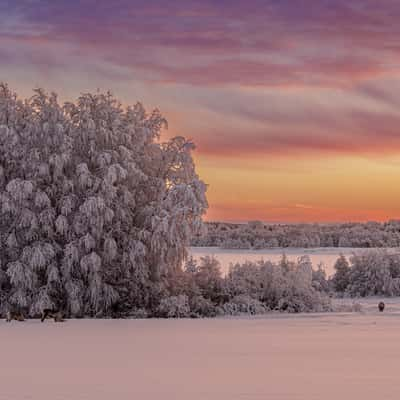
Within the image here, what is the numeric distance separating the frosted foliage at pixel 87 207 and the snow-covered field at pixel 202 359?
1.69m

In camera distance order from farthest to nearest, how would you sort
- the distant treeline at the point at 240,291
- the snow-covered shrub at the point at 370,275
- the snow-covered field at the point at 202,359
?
the snow-covered shrub at the point at 370,275
the distant treeline at the point at 240,291
the snow-covered field at the point at 202,359

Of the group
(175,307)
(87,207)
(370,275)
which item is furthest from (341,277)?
(87,207)

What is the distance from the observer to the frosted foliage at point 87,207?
902 inches

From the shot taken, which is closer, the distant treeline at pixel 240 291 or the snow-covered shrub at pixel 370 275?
the distant treeline at pixel 240 291

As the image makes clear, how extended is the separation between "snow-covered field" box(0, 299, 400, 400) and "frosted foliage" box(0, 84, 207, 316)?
1687 millimetres

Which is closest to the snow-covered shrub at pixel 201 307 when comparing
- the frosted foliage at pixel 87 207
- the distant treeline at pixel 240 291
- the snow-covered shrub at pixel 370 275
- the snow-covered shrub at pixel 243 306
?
the distant treeline at pixel 240 291

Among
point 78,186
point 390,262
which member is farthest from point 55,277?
point 390,262

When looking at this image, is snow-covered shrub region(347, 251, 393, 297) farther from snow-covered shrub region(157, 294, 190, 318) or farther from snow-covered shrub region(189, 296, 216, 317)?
snow-covered shrub region(157, 294, 190, 318)

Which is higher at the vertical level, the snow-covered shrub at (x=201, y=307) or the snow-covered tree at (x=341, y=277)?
the snow-covered tree at (x=341, y=277)

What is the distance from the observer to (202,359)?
1478 cm

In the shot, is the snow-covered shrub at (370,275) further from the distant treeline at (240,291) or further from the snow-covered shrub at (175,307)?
the snow-covered shrub at (175,307)

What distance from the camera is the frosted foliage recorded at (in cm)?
2292

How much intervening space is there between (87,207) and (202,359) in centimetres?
894

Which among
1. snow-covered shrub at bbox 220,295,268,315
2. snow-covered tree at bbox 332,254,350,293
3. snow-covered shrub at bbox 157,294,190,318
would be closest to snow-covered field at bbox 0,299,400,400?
snow-covered shrub at bbox 157,294,190,318
